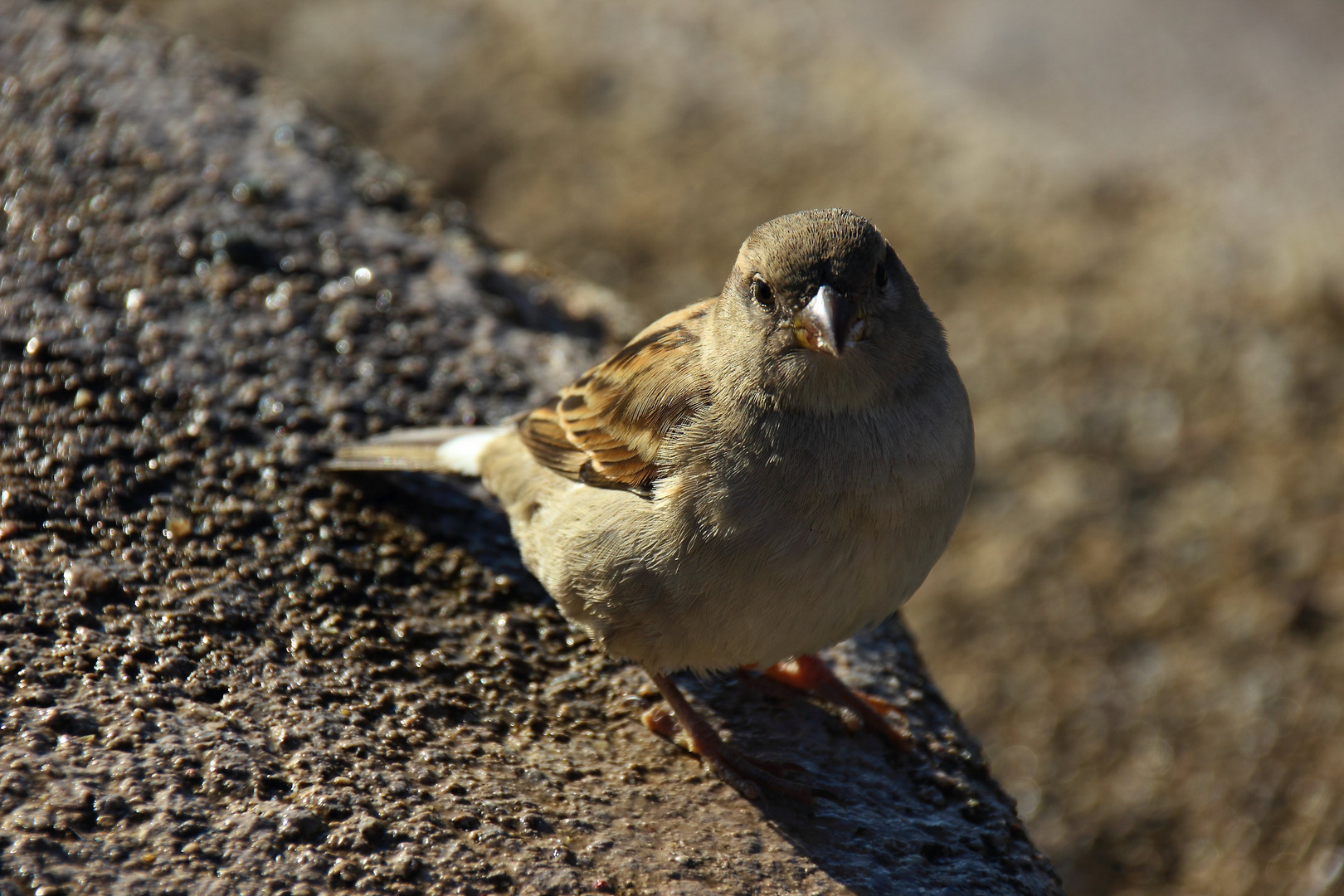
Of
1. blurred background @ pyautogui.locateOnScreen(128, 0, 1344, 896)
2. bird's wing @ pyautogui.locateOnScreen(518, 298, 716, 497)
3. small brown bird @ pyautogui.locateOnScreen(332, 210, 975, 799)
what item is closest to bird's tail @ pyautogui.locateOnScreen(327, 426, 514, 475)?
bird's wing @ pyautogui.locateOnScreen(518, 298, 716, 497)

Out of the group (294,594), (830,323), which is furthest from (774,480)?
(294,594)

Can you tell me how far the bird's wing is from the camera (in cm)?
335

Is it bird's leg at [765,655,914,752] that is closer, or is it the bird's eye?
the bird's eye

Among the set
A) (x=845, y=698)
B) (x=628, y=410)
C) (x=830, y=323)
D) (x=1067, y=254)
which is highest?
(x=1067, y=254)

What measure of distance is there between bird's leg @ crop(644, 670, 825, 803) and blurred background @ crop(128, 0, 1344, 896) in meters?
2.96

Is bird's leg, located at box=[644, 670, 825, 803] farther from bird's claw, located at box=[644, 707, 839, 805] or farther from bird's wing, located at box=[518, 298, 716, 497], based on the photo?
bird's wing, located at box=[518, 298, 716, 497]

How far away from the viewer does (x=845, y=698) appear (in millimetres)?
3590

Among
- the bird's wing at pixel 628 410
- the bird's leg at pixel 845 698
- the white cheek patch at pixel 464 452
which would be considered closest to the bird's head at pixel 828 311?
the bird's wing at pixel 628 410

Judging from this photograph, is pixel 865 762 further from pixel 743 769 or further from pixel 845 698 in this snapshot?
pixel 743 769

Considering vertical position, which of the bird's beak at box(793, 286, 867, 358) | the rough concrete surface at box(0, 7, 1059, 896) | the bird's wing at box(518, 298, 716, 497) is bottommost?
the rough concrete surface at box(0, 7, 1059, 896)

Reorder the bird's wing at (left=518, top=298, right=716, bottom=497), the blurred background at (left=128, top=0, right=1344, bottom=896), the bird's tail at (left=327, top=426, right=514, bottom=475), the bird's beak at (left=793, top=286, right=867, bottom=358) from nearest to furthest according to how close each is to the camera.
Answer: the bird's beak at (left=793, top=286, right=867, bottom=358) → the bird's wing at (left=518, top=298, right=716, bottom=497) → the bird's tail at (left=327, top=426, right=514, bottom=475) → the blurred background at (left=128, top=0, right=1344, bottom=896)

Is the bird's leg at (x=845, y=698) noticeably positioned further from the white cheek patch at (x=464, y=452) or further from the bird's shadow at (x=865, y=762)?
the white cheek patch at (x=464, y=452)

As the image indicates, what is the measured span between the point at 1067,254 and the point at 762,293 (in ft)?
13.7

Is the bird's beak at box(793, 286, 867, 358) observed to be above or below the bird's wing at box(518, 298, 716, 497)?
above
